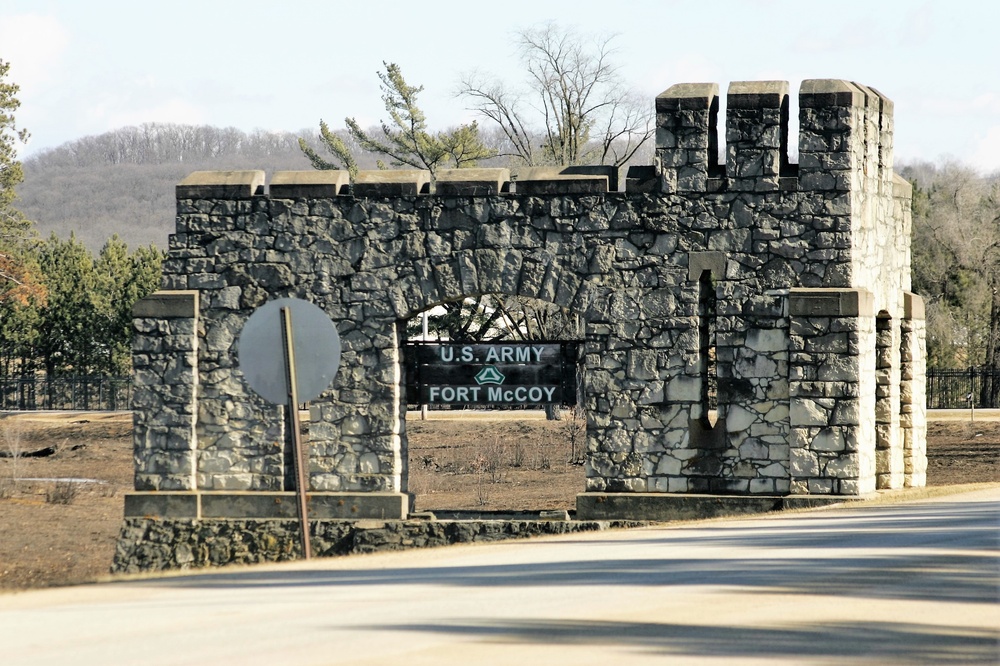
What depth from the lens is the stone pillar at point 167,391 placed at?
47.0 feet

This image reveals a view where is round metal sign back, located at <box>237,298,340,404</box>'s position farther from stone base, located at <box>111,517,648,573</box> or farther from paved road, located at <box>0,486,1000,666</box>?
stone base, located at <box>111,517,648,573</box>

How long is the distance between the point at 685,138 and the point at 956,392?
32.6m

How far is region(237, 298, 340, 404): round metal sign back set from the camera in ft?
32.8

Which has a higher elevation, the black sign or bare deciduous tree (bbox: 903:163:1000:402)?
bare deciduous tree (bbox: 903:163:1000:402)

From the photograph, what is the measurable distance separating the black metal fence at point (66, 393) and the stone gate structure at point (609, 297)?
107ft

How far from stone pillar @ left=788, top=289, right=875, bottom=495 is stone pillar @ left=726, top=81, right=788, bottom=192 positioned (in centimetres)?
115

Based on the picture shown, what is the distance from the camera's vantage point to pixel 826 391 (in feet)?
43.3

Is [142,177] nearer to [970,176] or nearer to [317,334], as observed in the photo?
[970,176]

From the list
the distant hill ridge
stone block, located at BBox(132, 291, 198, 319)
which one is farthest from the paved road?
the distant hill ridge

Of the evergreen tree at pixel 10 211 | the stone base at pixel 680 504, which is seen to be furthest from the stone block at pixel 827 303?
the evergreen tree at pixel 10 211

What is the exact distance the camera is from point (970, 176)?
53.4 m

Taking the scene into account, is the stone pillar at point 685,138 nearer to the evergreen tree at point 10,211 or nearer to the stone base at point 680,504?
the stone base at point 680,504

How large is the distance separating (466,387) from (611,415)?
1544 millimetres

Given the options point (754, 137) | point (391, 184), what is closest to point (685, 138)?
point (754, 137)
